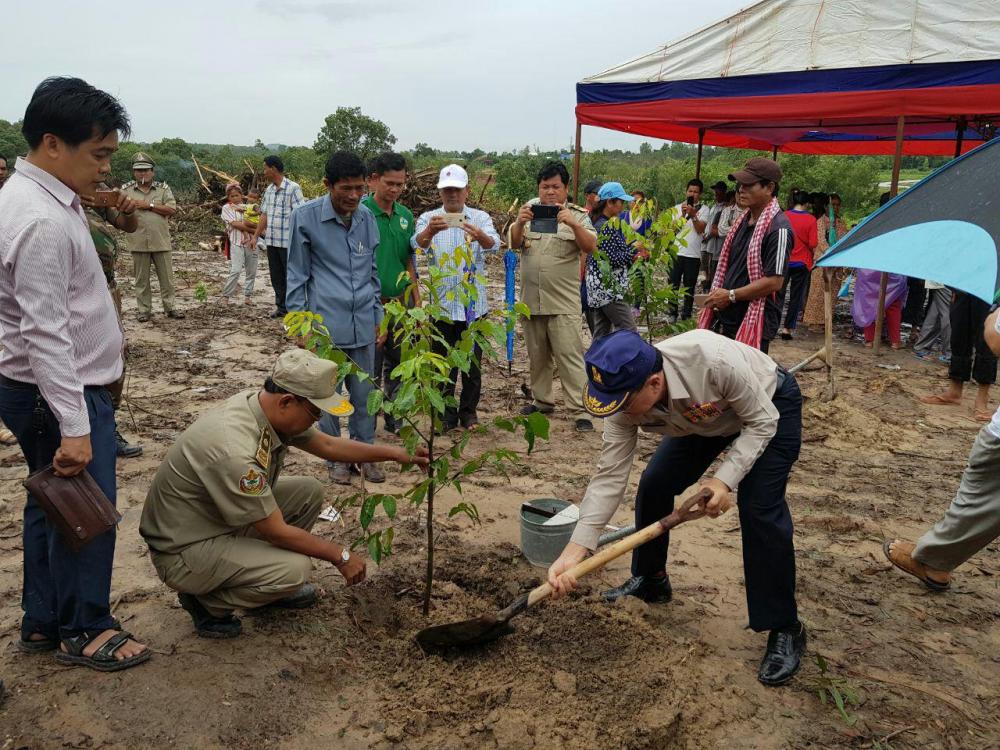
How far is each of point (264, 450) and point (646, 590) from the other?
1698 mm

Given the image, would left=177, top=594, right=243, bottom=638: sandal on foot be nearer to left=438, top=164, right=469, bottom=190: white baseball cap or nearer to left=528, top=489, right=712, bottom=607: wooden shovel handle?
left=528, top=489, right=712, bottom=607: wooden shovel handle

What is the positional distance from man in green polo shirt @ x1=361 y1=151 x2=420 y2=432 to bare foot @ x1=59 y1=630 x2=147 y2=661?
229 centimetres

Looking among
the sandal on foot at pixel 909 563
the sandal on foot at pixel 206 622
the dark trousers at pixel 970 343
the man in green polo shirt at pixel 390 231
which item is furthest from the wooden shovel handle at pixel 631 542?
the dark trousers at pixel 970 343

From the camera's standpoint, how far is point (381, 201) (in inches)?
180

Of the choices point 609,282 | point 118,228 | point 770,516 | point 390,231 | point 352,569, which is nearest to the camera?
point 770,516

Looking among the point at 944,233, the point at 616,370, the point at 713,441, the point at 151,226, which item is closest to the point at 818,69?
the point at 944,233

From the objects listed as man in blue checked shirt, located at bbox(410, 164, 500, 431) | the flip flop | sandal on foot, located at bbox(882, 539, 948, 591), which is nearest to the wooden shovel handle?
sandal on foot, located at bbox(882, 539, 948, 591)

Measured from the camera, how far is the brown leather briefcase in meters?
2.16

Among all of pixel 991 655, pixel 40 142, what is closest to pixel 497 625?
pixel 991 655

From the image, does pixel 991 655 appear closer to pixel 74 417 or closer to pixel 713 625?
pixel 713 625

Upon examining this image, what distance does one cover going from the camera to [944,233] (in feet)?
7.52

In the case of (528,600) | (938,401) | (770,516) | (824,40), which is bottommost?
(938,401)

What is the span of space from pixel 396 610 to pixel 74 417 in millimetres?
1463

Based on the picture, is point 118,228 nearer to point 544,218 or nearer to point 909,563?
point 544,218
